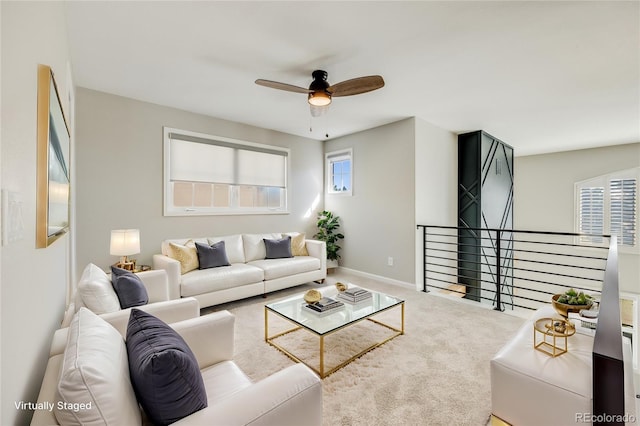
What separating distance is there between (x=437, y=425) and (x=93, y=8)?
135 inches

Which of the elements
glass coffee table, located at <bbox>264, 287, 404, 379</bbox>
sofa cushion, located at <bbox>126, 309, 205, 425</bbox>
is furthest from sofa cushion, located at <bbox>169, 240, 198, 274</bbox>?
sofa cushion, located at <bbox>126, 309, 205, 425</bbox>

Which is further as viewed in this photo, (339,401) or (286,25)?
(286,25)

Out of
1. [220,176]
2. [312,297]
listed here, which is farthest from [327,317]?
[220,176]

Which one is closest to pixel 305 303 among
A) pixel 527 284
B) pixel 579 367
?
pixel 579 367

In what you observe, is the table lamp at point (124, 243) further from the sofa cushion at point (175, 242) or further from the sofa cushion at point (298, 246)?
the sofa cushion at point (298, 246)

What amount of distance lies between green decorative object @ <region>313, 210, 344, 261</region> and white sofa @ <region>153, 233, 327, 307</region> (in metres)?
0.75

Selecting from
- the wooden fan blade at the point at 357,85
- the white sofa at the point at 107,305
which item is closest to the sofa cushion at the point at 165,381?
the white sofa at the point at 107,305

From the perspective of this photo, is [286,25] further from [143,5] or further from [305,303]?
[305,303]

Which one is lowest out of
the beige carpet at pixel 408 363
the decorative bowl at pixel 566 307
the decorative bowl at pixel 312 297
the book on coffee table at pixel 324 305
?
the beige carpet at pixel 408 363

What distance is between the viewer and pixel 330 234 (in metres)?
5.37

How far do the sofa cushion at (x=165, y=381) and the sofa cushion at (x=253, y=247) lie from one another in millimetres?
3142

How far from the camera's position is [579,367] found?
1360mm

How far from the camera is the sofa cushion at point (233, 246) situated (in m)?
3.91

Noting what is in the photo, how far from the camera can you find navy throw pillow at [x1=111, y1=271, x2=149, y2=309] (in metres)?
2.00
